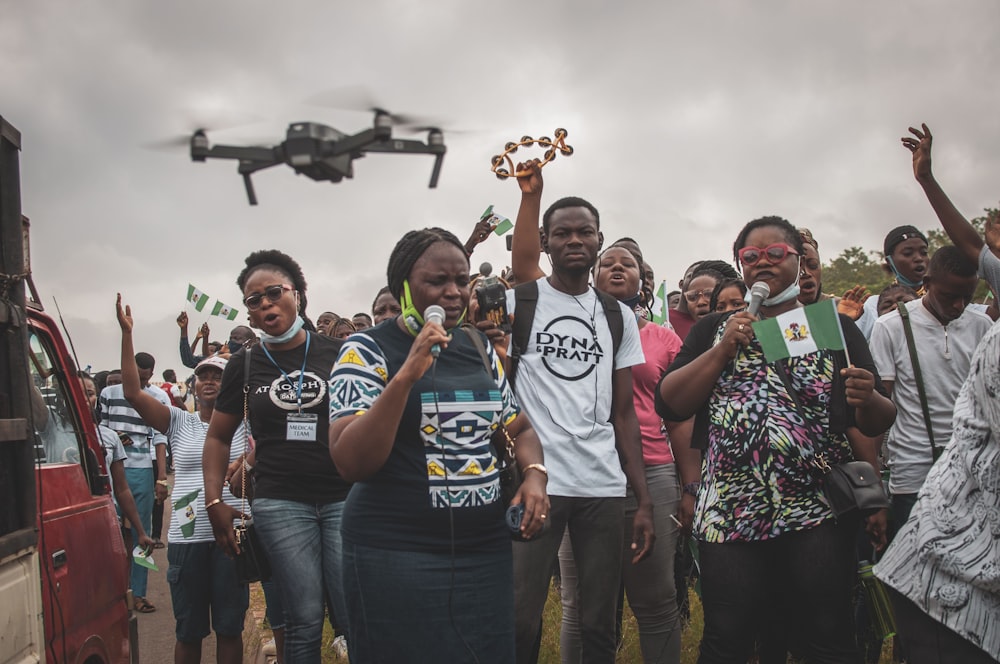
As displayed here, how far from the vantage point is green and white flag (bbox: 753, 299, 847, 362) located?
3197mm

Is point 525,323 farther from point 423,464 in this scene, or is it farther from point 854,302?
point 854,302

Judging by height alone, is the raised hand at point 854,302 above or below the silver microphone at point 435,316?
above

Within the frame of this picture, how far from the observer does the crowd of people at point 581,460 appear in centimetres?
272

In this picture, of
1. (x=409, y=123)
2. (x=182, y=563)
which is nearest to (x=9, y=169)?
(x=409, y=123)

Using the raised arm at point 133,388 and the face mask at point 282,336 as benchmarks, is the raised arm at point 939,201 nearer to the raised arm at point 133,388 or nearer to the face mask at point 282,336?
the face mask at point 282,336

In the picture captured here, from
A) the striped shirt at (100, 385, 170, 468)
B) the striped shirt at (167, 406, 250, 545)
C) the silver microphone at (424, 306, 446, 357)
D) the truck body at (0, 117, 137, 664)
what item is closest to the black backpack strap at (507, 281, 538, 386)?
the silver microphone at (424, 306, 446, 357)

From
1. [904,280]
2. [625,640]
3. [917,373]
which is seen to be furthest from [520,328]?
[904,280]

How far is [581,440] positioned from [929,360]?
2212 mm

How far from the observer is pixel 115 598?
402 cm

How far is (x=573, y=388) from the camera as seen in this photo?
12.9ft

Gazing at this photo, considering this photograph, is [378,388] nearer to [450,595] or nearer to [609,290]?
[450,595]

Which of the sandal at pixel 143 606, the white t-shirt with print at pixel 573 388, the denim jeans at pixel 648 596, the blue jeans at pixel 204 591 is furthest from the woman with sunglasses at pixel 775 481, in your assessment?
the sandal at pixel 143 606

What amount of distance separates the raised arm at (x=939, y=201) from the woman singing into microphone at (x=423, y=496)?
2750mm

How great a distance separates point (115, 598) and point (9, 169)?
6.93ft
